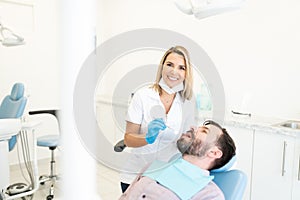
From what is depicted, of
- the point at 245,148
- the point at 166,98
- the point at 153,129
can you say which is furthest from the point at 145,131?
the point at 245,148

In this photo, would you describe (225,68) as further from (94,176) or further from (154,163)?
(94,176)

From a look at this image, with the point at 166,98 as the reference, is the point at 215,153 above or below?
below

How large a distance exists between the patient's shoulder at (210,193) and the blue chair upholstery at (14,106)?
1734 mm

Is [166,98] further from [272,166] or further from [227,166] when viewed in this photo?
[272,166]

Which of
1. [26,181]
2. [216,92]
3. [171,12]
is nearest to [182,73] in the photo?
[216,92]

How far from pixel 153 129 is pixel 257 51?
1.46 metres

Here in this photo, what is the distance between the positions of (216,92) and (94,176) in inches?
78.5

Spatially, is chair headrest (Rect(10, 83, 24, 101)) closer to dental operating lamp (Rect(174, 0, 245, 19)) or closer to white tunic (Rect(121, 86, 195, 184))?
white tunic (Rect(121, 86, 195, 184))

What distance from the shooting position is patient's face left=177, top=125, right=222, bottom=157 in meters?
1.31

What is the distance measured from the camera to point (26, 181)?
9.71 ft

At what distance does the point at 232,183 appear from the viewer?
1177 millimetres

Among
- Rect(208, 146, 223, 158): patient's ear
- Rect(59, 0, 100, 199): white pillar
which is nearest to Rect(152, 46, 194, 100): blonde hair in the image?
Rect(208, 146, 223, 158): patient's ear

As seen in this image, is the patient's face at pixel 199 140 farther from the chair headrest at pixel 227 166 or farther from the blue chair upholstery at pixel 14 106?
the blue chair upholstery at pixel 14 106

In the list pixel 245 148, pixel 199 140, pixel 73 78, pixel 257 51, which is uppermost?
pixel 257 51
